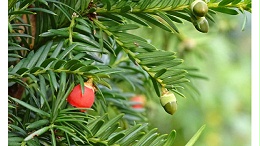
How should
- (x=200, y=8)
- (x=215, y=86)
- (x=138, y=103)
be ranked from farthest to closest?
(x=215, y=86) < (x=138, y=103) < (x=200, y=8)

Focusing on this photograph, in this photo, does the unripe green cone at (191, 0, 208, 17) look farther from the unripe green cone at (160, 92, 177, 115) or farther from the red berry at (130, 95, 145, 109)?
the red berry at (130, 95, 145, 109)

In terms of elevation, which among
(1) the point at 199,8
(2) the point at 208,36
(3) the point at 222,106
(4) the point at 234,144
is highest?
(1) the point at 199,8

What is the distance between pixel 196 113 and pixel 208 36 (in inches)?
16.5

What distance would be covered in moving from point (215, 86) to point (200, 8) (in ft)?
3.82

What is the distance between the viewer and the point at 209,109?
57.1 inches

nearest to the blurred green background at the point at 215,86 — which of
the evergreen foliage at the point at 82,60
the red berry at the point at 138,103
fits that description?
the red berry at the point at 138,103

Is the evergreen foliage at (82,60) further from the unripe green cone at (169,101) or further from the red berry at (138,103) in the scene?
the red berry at (138,103)

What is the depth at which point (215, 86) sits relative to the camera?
4.95 ft

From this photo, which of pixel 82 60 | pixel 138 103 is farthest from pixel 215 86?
pixel 82 60

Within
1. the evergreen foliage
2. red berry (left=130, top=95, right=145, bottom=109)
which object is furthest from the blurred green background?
the evergreen foliage

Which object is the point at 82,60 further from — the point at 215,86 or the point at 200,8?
the point at 215,86

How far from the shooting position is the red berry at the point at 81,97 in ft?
1.22
